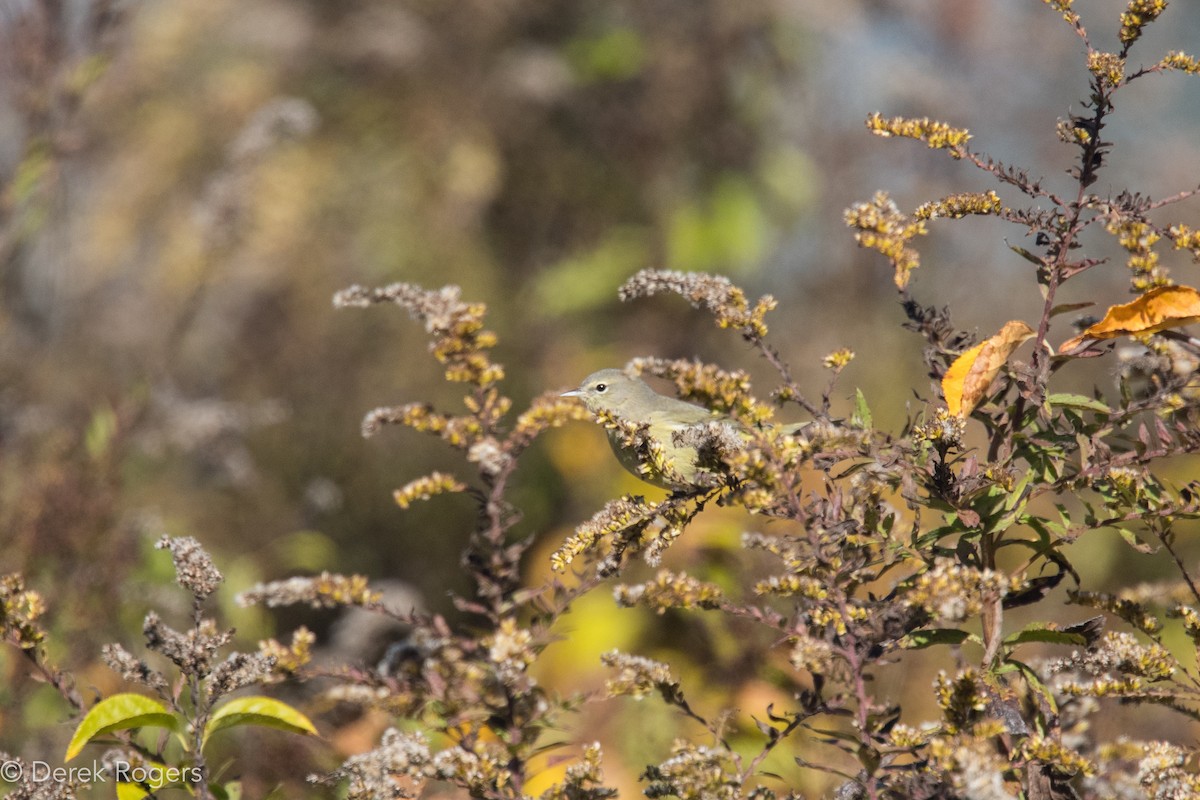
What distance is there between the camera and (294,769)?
2227mm

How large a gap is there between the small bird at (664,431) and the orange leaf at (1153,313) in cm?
49

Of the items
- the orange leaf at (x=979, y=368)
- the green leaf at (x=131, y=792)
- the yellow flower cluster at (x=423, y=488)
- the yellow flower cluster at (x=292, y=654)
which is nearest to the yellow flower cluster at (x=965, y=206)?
the orange leaf at (x=979, y=368)

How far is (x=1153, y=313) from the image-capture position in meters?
1.34

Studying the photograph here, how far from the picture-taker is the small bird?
4.61ft

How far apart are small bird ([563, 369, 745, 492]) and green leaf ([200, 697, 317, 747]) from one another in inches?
24.9

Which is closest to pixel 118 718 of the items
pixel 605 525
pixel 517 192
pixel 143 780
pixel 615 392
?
pixel 143 780

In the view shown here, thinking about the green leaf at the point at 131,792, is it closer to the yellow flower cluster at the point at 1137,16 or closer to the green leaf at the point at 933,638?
the green leaf at the point at 933,638

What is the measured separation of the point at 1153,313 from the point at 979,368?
0.23 metres

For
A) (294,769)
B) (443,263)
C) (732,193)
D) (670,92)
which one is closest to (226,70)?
(443,263)

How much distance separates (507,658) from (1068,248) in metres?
0.90

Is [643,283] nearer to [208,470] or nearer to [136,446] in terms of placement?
[136,446]

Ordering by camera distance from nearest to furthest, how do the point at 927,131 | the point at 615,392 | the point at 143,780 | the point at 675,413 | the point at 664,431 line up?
1. the point at 927,131
2. the point at 143,780
3. the point at 664,431
4. the point at 675,413
5. the point at 615,392

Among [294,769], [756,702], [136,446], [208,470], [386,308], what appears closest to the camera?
[294,769]

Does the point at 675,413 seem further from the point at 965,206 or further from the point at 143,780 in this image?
the point at 143,780
